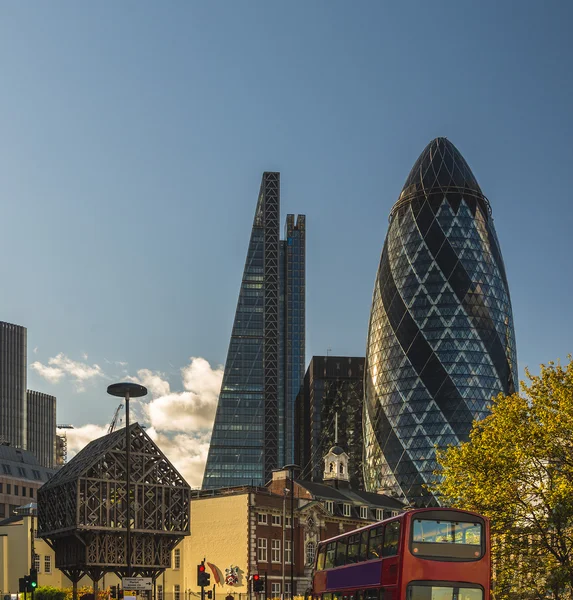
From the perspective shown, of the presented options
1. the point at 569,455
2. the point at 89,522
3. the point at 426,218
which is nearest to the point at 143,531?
the point at 89,522

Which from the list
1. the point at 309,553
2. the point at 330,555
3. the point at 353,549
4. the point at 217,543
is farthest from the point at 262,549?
the point at 353,549

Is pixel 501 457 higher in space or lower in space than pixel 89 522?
higher

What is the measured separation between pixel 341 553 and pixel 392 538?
21.3ft

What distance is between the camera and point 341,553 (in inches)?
1453

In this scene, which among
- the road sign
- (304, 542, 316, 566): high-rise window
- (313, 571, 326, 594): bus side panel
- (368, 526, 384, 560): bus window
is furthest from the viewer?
(304, 542, 316, 566): high-rise window

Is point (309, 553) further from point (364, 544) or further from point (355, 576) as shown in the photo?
Result: point (364, 544)

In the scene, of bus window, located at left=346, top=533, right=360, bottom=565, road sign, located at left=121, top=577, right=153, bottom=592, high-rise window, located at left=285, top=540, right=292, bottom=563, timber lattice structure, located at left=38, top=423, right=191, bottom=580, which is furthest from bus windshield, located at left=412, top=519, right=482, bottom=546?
high-rise window, located at left=285, top=540, right=292, bottom=563

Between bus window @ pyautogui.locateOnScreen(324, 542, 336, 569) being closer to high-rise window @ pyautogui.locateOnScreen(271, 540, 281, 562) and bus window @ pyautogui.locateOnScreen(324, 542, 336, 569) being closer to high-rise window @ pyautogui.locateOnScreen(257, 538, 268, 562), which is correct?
high-rise window @ pyautogui.locateOnScreen(257, 538, 268, 562)

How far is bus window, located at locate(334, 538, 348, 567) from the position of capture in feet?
120

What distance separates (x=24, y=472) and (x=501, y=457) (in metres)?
131

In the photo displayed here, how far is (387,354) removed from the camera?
559 feet

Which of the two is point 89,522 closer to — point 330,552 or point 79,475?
point 79,475

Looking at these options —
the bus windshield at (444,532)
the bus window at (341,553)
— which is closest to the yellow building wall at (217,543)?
the bus window at (341,553)

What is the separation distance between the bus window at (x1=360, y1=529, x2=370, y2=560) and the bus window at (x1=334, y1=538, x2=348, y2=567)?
7.14 feet
